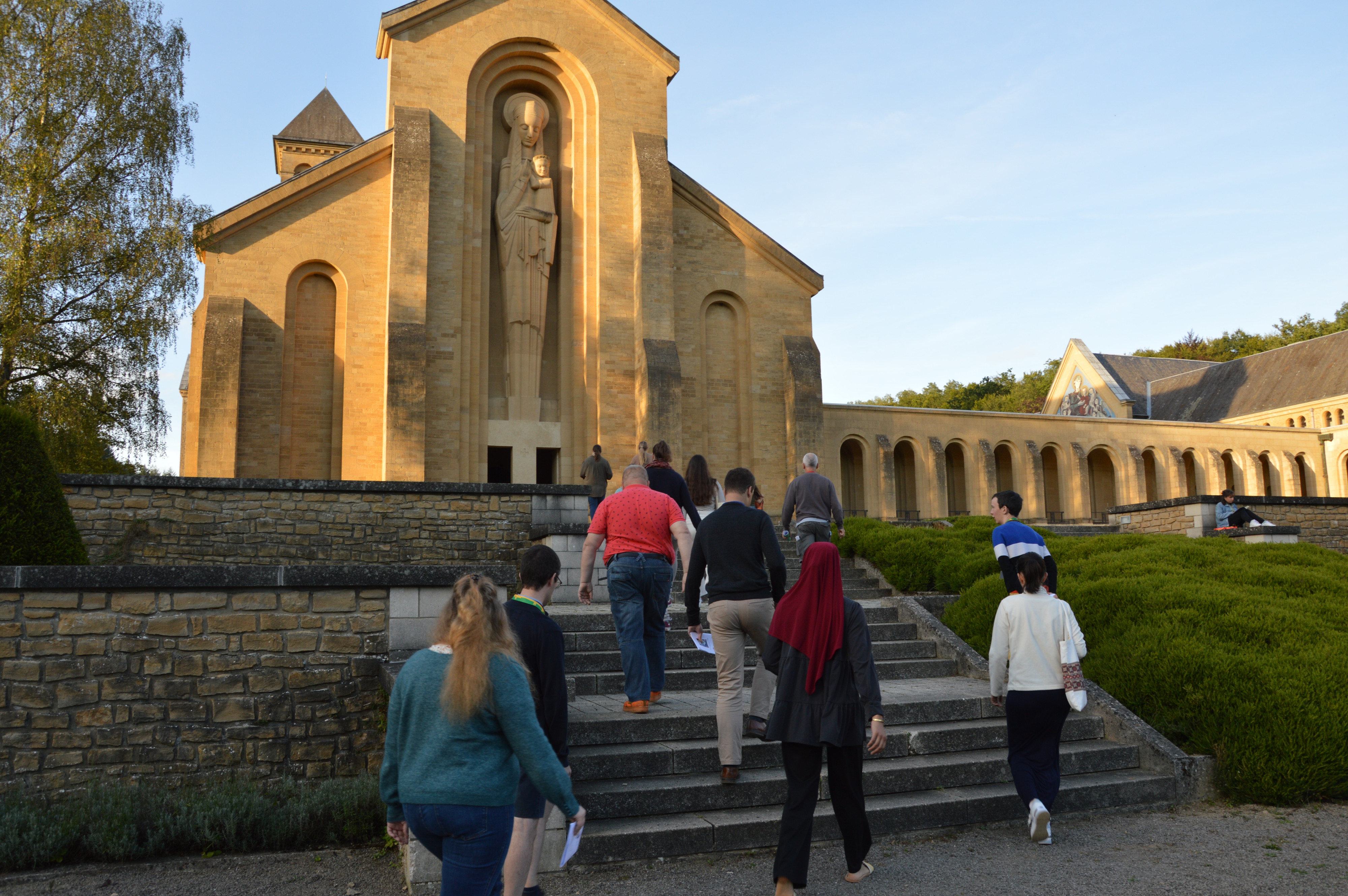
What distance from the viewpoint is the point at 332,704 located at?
640cm

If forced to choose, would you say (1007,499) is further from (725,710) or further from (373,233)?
(373,233)

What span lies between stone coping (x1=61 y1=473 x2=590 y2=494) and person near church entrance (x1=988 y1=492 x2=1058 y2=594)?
22.9ft

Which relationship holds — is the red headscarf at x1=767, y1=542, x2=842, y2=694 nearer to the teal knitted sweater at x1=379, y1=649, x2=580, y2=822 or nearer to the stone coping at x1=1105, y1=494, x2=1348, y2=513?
the teal knitted sweater at x1=379, y1=649, x2=580, y2=822

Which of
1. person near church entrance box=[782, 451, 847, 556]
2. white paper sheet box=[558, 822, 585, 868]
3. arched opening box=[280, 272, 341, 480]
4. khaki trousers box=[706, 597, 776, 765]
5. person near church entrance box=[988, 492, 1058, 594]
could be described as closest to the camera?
white paper sheet box=[558, 822, 585, 868]

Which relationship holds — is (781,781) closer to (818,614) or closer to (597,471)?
(818,614)

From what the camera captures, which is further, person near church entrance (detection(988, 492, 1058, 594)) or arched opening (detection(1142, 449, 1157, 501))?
arched opening (detection(1142, 449, 1157, 501))

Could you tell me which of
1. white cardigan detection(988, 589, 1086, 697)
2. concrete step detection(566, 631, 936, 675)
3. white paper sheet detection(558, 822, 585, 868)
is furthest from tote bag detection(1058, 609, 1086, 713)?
white paper sheet detection(558, 822, 585, 868)

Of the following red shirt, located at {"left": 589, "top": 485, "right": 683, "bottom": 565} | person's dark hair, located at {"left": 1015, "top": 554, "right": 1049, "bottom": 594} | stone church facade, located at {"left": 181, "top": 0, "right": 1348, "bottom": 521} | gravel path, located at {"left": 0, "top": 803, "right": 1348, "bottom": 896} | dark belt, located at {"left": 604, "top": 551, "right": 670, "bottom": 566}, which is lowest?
gravel path, located at {"left": 0, "top": 803, "right": 1348, "bottom": 896}

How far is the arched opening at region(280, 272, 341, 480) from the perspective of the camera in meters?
19.3

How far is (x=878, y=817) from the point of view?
580cm

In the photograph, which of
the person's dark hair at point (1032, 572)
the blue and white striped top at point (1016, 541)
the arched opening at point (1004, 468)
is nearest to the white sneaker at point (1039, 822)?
the person's dark hair at point (1032, 572)

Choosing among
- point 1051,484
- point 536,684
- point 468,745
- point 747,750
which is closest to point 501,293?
point 747,750

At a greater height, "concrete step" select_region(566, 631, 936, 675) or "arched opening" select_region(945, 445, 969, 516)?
"arched opening" select_region(945, 445, 969, 516)

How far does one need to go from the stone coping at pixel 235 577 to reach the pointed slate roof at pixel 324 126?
34619mm
